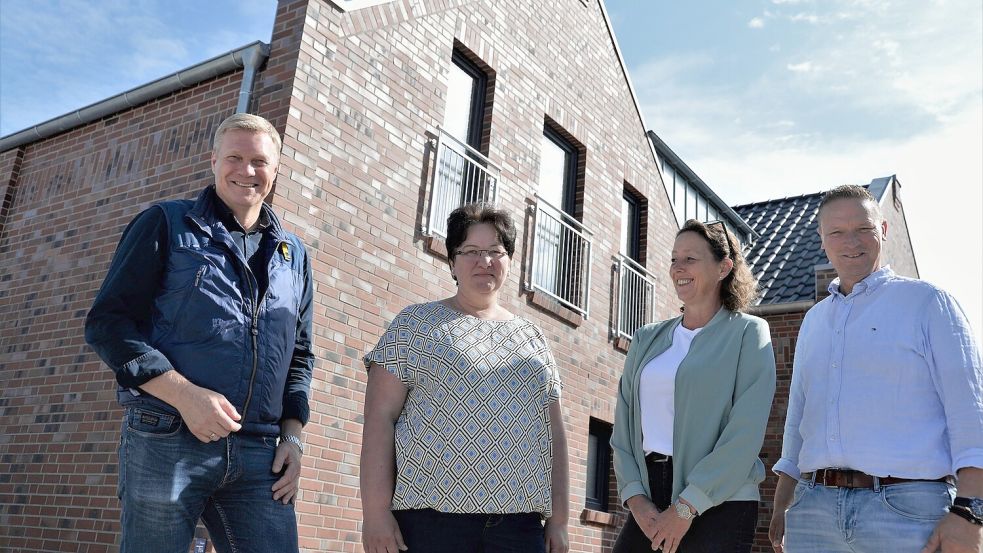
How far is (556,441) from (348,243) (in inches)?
130

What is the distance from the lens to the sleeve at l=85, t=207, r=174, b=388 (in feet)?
7.65

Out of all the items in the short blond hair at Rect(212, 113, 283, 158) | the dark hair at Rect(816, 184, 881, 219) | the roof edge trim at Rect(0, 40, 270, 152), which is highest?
the roof edge trim at Rect(0, 40, 270, 152)

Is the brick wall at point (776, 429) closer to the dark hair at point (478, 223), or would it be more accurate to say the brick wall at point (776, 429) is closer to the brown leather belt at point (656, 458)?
the brown leather belt at point (656, 458)

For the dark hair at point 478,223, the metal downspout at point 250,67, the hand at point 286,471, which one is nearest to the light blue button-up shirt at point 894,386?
the dark hair at point 478,223

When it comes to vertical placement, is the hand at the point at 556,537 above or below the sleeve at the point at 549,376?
below

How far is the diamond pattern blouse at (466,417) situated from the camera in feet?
9.07

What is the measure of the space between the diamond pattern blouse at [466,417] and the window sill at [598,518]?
217 inches

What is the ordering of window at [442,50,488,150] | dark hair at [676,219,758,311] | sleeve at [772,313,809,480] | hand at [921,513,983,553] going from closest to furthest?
hand at [921,513,983,553]
sleeve at [772,313,809,480]
dark hair at [676,219,758,311]
window at [442,50,488,150]

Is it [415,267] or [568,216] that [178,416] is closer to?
[415,267]

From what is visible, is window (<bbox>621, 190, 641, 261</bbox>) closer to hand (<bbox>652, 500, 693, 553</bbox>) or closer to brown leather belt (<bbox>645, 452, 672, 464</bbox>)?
brown leather belt (<bbox>645, 452, 672, 464</bbox>)

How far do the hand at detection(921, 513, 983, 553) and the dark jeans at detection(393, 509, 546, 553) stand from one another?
4.25ft

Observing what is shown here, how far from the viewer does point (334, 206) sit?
5.90 metres

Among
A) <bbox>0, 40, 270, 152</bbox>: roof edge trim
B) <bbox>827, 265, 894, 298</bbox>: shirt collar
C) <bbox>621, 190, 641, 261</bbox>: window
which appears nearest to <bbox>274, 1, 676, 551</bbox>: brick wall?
<bbox>0, 40, 270, 152</bbox>: roof edge trim

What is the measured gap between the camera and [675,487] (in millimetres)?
3016
